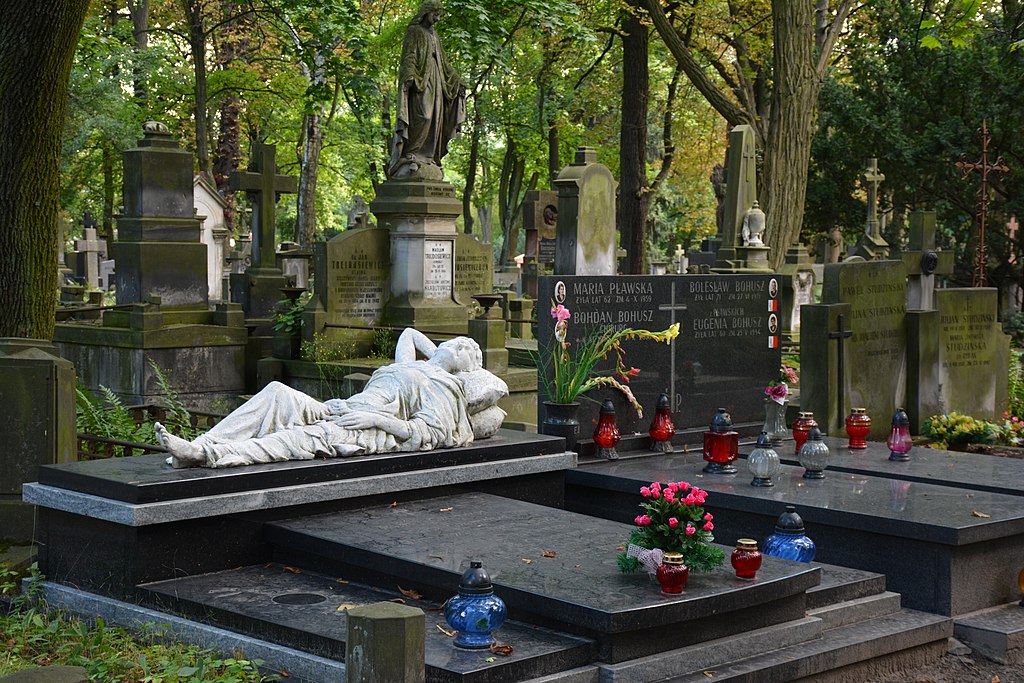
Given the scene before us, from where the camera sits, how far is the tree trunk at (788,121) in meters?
16.9

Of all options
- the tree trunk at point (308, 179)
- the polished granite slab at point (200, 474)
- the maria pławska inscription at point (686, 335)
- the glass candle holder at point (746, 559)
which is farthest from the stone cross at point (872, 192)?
the glass candle holder at point (746, 559)

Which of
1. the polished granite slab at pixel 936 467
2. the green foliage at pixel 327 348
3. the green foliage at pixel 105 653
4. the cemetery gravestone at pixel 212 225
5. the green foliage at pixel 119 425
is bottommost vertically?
the green foliage at pixel 105 653

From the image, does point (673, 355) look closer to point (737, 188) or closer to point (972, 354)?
point (972, 354)

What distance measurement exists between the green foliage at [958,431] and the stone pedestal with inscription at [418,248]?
21.0ft

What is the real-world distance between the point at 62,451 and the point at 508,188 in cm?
3716

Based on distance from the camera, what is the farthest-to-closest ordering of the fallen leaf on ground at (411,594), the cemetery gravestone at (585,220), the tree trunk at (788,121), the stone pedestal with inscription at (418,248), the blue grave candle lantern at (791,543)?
the tree trunk at (788,121), the stone pedestal with inscription at (418,248), the cemetery gravestone at (585,220), the blue grave candle lantern at (791,543), the fallen leaf on ground at (411,594)

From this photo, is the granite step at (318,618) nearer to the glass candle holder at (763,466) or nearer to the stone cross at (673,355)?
the glass candle holder at (763,466)

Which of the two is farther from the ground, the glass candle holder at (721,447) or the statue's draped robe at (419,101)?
the statue's draped robe at (419,101)

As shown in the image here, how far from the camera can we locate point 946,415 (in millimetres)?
12648

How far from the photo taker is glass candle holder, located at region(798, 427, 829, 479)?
873cm

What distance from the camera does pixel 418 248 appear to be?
52.9ft

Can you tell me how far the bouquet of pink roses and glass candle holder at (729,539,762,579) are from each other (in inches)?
4.3

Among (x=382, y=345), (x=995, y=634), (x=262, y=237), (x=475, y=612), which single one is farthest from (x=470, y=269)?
(x=475, y=612)

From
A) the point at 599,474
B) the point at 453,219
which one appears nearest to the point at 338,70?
the point at 453,219
